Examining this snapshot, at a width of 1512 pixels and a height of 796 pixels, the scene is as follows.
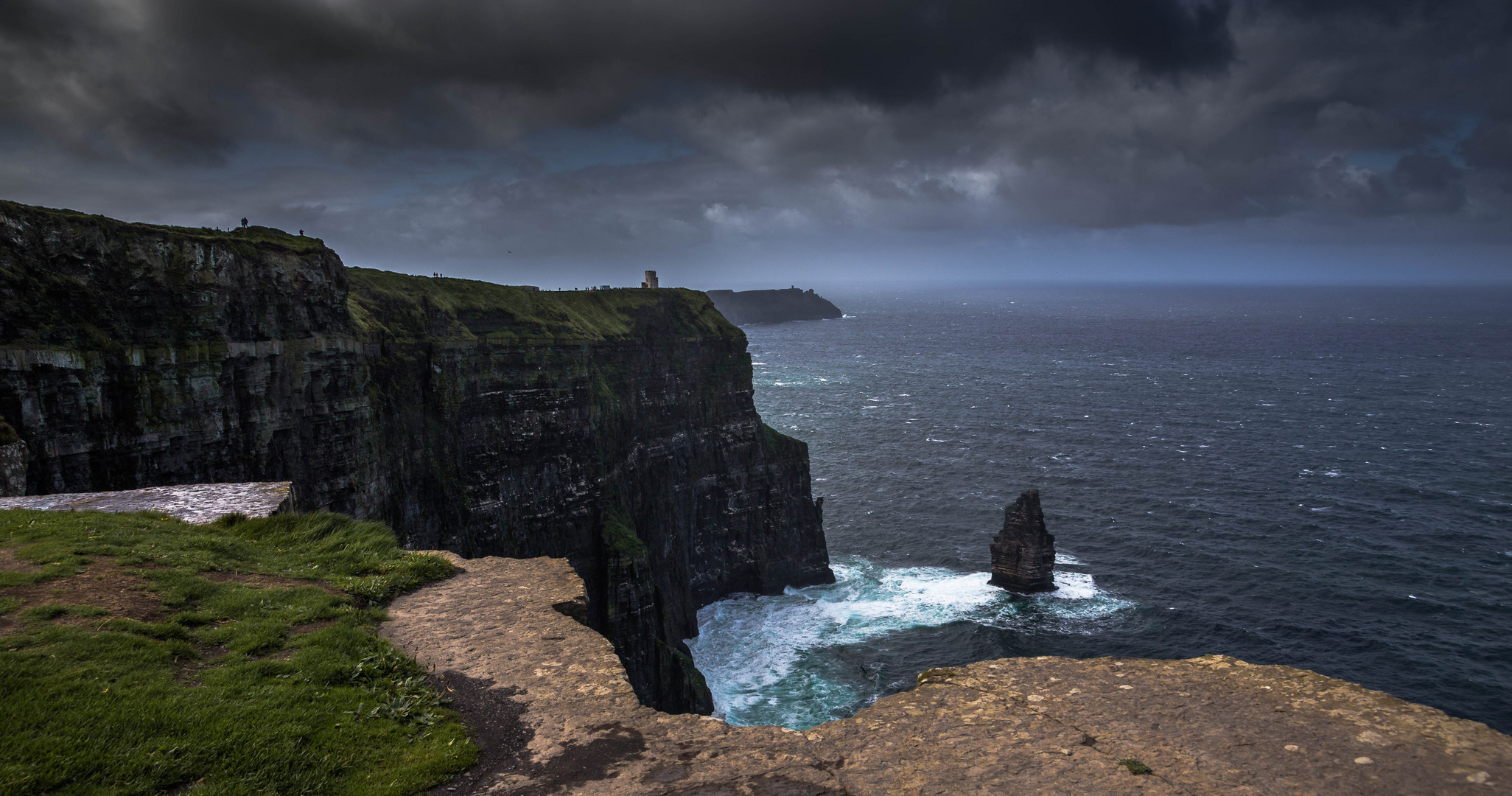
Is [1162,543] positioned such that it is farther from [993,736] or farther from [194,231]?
[194,231]

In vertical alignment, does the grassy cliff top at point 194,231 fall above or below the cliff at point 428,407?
above

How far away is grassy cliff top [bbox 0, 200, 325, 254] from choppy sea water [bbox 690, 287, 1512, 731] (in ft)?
114

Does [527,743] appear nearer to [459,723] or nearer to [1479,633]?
[459,723]

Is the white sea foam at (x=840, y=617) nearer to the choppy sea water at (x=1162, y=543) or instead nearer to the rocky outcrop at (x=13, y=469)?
the choppy sea water at (x=1162, y=543)

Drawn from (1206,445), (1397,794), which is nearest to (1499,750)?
(1397,794)

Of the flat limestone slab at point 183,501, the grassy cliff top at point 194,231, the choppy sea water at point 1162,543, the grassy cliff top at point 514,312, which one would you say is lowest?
the choppy sea water at point 1162,543

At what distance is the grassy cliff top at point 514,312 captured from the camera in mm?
41562

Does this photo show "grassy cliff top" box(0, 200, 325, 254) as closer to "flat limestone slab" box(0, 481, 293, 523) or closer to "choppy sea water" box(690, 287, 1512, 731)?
"flat limestone slab" box(0, 481, 293, 523)

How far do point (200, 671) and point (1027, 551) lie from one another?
195 ft

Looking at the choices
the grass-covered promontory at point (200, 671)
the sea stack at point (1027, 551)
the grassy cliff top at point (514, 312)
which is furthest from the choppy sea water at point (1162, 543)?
the grass-covered promontory at point (200, 671)

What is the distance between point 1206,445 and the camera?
328 ft

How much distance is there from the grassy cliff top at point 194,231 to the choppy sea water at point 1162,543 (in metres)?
34.6

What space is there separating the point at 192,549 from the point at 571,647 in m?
8.55

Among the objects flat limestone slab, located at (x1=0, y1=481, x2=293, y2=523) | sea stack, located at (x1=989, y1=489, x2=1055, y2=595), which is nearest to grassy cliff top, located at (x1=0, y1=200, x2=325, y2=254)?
flat limestone slab, located at (x1=0, y1=481, x2=293, y2=523)
